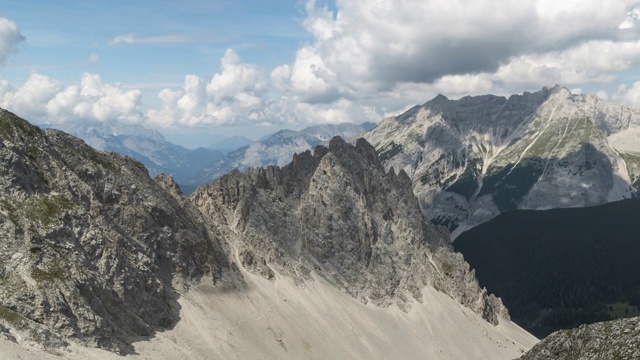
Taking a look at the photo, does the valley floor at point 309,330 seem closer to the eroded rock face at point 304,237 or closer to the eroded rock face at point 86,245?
the eroded rock face at point 86,245

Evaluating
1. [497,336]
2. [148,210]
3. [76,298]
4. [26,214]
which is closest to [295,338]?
[148,210]

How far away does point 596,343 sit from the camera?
60344 mm

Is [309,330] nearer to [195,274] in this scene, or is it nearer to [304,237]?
[195,274]

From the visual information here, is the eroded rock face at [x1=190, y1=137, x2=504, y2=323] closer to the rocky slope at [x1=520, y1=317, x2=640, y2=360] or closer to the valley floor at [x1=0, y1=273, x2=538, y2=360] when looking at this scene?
the valley floor at [x1=0, y1=273, x2=538, y2=360]

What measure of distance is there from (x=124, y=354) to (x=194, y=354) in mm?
16607

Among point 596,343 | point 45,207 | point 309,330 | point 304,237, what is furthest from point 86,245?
point 596,343

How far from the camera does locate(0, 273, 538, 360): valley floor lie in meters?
114

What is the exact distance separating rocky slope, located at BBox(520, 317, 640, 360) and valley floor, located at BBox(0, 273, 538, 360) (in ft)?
236

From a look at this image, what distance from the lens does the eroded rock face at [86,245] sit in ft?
305

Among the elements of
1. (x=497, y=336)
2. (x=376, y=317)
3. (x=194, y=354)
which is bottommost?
(x=497, y=336)

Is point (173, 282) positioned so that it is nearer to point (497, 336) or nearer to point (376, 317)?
point (376, 317)

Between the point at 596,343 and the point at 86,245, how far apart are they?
96517 millimetres

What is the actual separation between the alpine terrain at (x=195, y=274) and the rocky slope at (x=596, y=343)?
72414 mm

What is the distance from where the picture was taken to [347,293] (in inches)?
6890
